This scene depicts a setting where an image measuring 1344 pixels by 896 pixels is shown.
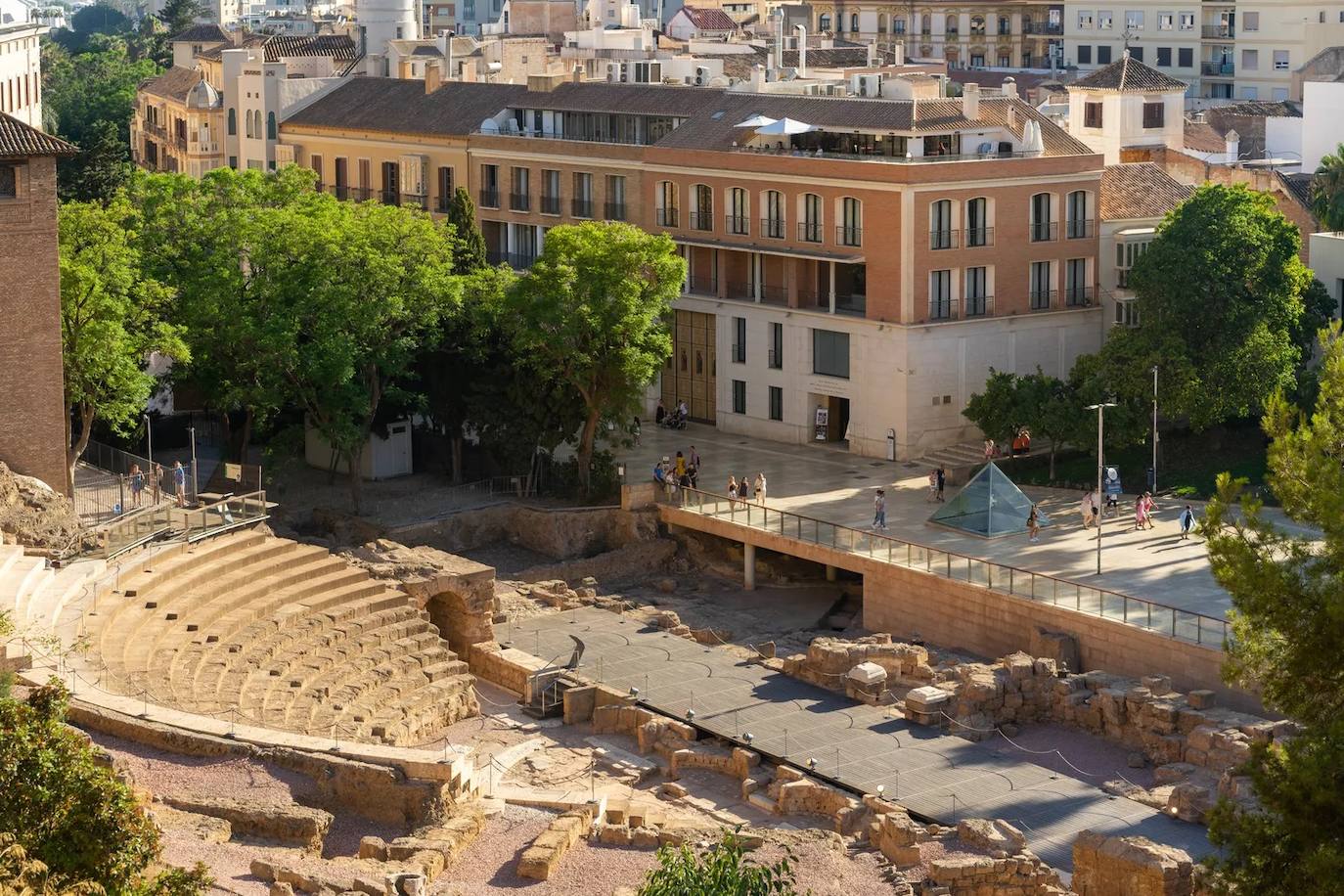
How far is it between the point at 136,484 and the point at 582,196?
93.6 ft

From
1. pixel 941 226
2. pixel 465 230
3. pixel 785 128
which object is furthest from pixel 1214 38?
pixel 465 230

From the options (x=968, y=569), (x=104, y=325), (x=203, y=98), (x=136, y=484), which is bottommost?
(x=968, y=569)

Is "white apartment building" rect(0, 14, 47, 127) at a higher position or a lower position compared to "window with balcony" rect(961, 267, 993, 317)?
higher

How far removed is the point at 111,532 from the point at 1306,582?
3355cm

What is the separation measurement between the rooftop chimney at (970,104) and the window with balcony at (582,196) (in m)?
15.9

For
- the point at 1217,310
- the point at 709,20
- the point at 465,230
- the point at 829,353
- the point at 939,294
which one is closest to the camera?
the point at 1217,310

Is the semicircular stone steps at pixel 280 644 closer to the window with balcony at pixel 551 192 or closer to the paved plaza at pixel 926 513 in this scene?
the paved plaza at pixel 926 513

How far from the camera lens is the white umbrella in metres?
75.3

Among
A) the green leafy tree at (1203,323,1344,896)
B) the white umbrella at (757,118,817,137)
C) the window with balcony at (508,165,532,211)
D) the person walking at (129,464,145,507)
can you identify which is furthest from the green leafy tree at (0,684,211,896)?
the window with balcony at (508,165,532,211)

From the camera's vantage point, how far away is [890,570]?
61.1 m

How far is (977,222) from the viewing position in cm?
7419

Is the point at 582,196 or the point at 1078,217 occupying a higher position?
the point at 582,196

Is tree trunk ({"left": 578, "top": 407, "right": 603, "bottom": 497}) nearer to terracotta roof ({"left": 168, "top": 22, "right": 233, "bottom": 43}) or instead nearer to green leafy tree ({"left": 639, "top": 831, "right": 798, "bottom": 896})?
green leafy tree ({"left": 639, "top": 831, "right": 798, "bottom": 896})

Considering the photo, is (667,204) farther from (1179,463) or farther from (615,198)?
(1179,463)
